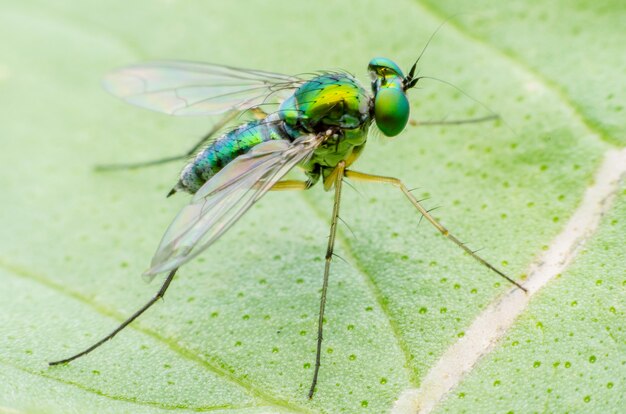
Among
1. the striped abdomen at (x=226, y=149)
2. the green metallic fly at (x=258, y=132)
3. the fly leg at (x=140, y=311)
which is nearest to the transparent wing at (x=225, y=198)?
the green metallic fly at (x=258, y=132)

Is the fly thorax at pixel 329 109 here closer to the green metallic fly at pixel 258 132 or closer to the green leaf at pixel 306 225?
the green metallic fly at pixel 258 132

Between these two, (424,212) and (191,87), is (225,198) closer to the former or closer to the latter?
(424,212)

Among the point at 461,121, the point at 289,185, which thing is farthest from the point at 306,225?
the point at 461,121

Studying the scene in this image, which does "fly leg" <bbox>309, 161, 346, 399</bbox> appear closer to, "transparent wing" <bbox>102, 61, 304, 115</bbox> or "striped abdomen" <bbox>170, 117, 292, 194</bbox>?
"striped abdomen" <bbox>170, 117, 292, 194</bbox>

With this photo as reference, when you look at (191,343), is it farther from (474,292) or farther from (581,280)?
(581,280)

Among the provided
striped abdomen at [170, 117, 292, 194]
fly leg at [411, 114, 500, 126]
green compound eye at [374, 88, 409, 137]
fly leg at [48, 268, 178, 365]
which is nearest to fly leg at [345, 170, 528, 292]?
green compound eye at [374, 88, 409, 137]

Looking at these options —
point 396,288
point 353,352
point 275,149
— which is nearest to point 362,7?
point 275,149
